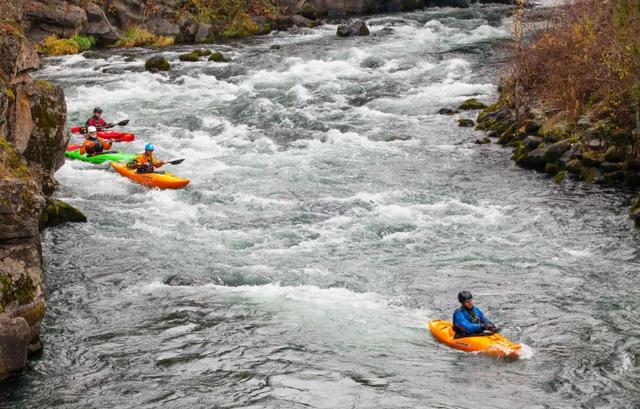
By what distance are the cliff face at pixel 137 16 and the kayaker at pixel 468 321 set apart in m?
28.6

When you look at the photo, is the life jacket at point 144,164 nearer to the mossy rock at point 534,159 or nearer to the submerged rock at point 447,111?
the mossy rock at point 534,159

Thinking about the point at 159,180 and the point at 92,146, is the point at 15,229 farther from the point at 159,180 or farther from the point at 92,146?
the point at 92,146

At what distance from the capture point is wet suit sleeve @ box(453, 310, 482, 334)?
12.6 m

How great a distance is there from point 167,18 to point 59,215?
2664cm

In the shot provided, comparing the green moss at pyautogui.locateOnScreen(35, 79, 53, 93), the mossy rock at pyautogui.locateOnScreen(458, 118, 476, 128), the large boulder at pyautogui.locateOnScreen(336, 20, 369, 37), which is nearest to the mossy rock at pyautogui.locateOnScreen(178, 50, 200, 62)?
the large boulder at pyautogui.locateOnScreen(336, 20, 369, 37)

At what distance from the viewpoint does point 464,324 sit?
1259 cm

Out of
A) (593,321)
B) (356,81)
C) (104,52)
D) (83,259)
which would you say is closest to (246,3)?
(104,52)

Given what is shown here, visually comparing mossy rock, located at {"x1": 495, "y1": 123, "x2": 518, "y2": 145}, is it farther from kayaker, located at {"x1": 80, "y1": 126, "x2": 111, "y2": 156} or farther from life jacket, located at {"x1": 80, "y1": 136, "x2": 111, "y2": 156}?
life jacket, located at {"x1": 80, "y1": 136, "x2": 111, "y2": 156}

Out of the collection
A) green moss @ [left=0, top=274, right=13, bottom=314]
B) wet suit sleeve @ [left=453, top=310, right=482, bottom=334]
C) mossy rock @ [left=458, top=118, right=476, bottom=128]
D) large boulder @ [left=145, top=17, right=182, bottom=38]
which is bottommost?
wet suit sleeve @ [left=453, top=310, right=482, bottom=334]

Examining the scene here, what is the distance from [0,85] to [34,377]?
4955 mm

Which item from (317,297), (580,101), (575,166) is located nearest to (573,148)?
(575,166)

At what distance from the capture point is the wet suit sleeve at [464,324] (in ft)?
41.3

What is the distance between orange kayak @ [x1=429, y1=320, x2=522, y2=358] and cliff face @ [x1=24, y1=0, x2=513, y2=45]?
28466 mm

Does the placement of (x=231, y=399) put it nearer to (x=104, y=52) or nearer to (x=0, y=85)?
(x=0, y=85)
